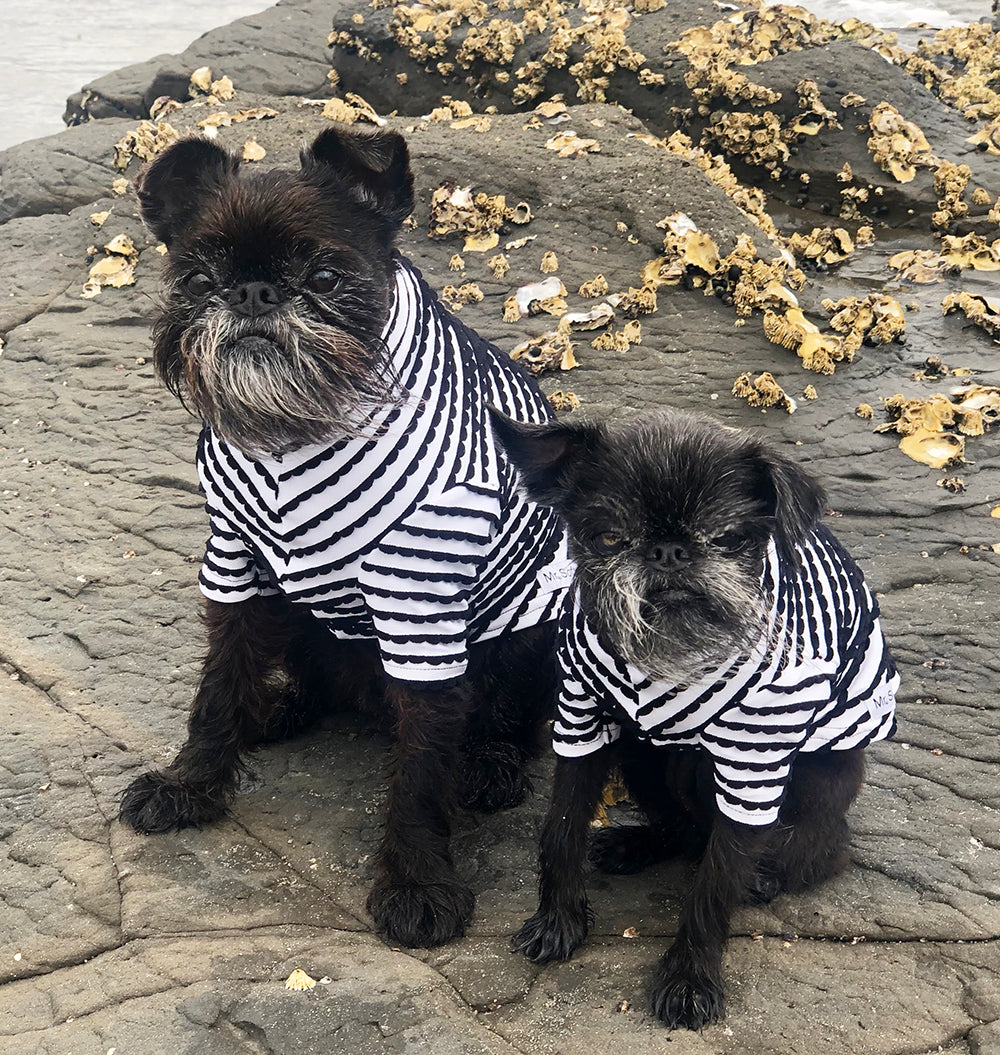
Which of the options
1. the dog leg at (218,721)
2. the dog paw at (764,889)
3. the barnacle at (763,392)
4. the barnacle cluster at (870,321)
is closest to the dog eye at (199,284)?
the dog leg at (218,721)

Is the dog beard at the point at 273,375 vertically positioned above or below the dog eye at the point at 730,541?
above

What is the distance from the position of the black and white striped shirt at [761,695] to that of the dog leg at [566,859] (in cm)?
9

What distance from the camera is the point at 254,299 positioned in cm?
315

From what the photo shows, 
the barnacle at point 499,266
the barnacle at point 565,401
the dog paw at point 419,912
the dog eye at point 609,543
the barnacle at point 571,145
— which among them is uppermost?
the dog eye at point 609,543

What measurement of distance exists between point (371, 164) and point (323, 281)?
1.17ft

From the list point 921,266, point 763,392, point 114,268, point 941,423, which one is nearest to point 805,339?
point 763,392

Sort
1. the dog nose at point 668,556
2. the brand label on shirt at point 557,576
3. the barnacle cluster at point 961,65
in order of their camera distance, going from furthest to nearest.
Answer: the barnacle cluster at point 961,65
the brand label on shirt at point 557,576
the dog nose at point 668,556

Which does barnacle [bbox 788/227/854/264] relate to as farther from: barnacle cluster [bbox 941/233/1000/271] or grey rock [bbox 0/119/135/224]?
grey rock [bbox 0/119/135/224]

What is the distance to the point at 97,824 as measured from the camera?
3.88m

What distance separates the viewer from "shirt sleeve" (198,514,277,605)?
12.1ft

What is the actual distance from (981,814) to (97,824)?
2800 mm

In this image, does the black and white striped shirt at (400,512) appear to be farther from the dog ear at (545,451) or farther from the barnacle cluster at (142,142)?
the barnacle cluster at (142,142)

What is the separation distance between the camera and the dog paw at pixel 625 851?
3854 mm

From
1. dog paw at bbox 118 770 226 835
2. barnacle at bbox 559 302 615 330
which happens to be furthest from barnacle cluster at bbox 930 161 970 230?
dog paw at bbox 118 770 226 835
